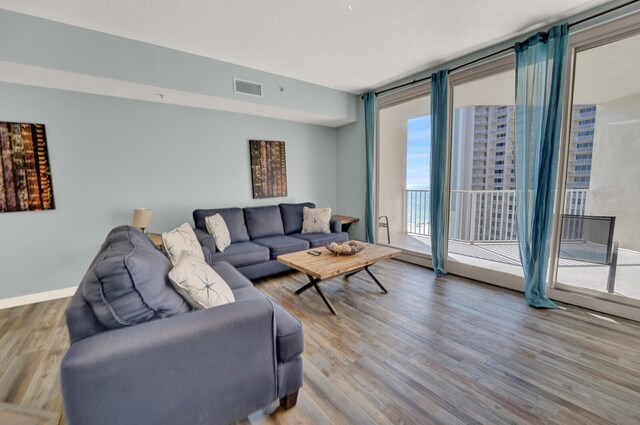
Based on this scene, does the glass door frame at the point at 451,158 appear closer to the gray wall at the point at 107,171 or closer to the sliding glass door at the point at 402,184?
the sliding glass door at the point at 402,184

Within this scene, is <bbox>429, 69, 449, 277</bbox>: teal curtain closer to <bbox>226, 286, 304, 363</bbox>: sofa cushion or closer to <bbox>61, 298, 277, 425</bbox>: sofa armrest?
<bbox>226, 286, 304, 363</bbox>: sofa cushion

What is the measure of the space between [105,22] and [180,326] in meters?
2.78

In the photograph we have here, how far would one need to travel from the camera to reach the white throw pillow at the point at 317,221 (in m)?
4.13

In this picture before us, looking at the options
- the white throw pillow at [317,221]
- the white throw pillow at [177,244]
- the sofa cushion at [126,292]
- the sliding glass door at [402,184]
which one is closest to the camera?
the sofa cushion at [126,292]

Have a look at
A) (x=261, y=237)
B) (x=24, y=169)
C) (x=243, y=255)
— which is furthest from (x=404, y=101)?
(x=24, y=169)

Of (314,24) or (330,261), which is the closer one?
(314,24)

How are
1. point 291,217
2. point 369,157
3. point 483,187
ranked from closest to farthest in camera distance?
point 291,217
point 369,157
point 483,187

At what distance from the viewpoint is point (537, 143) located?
2605 millimetres

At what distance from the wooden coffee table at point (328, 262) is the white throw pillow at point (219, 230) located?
3.04 feet

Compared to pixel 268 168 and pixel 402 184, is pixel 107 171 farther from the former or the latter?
pixel 402 184

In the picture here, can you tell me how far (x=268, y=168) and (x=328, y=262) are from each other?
226 cm

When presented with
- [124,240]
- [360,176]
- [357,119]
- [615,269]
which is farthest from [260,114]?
[615,269]

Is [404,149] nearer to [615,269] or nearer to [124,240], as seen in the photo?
[615,269]

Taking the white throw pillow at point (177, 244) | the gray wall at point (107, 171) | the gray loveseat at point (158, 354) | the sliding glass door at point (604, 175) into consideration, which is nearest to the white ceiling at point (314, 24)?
the sliding glass door at point (604, 175)
